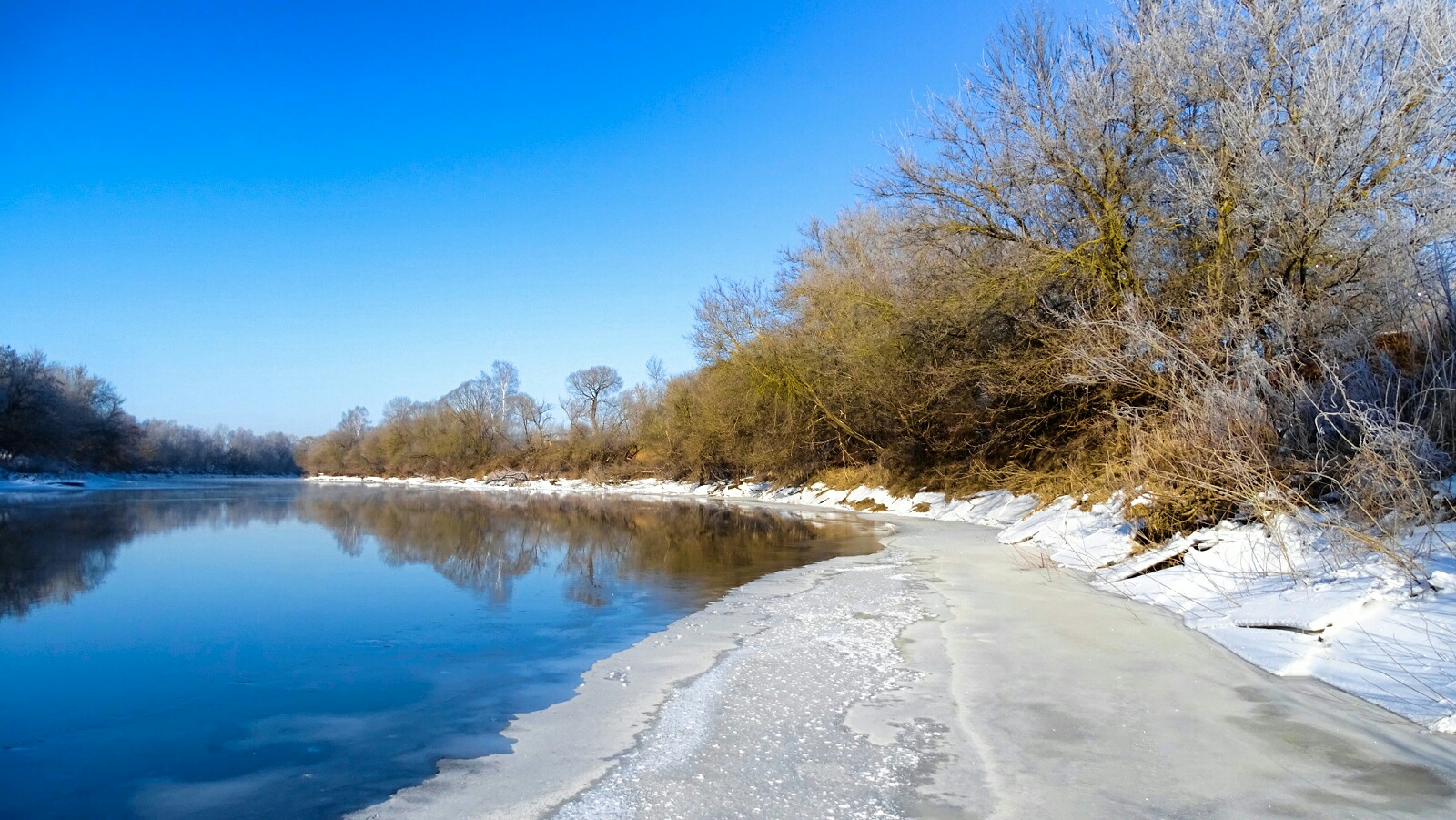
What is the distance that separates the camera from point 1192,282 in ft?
38.0

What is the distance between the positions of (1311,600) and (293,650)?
22.5 ft

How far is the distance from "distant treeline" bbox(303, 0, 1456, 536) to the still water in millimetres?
4568

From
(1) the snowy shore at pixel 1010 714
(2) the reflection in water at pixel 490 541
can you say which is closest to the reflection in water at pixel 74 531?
(2) the reflection in water at pixel 490 541

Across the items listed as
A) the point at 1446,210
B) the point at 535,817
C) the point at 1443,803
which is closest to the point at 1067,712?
the point at 1443,803

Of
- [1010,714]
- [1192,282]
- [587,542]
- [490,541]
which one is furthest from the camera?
[490,541]

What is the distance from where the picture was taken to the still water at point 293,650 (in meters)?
3.25

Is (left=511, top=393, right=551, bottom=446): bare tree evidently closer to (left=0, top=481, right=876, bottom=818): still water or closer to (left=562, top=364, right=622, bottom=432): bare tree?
(left=562, top=364, right=622, bottom=432): bare tree

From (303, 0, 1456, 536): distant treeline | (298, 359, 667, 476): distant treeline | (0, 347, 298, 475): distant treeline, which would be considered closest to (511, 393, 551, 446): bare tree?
(298, 359, 667, 476): distant treeline

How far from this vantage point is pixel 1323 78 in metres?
8.55

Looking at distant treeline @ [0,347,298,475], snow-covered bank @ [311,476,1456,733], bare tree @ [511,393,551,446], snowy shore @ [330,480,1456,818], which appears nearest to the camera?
snowy shore @ [330,480,1456,818]

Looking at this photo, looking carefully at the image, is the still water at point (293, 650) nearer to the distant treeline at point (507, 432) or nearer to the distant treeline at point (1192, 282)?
the distant treeline at point (1192, 282)

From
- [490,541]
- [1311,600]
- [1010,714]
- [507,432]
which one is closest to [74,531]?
[490,541]

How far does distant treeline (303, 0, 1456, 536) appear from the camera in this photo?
6.68 m

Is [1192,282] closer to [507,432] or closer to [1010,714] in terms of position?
[1010,714]
